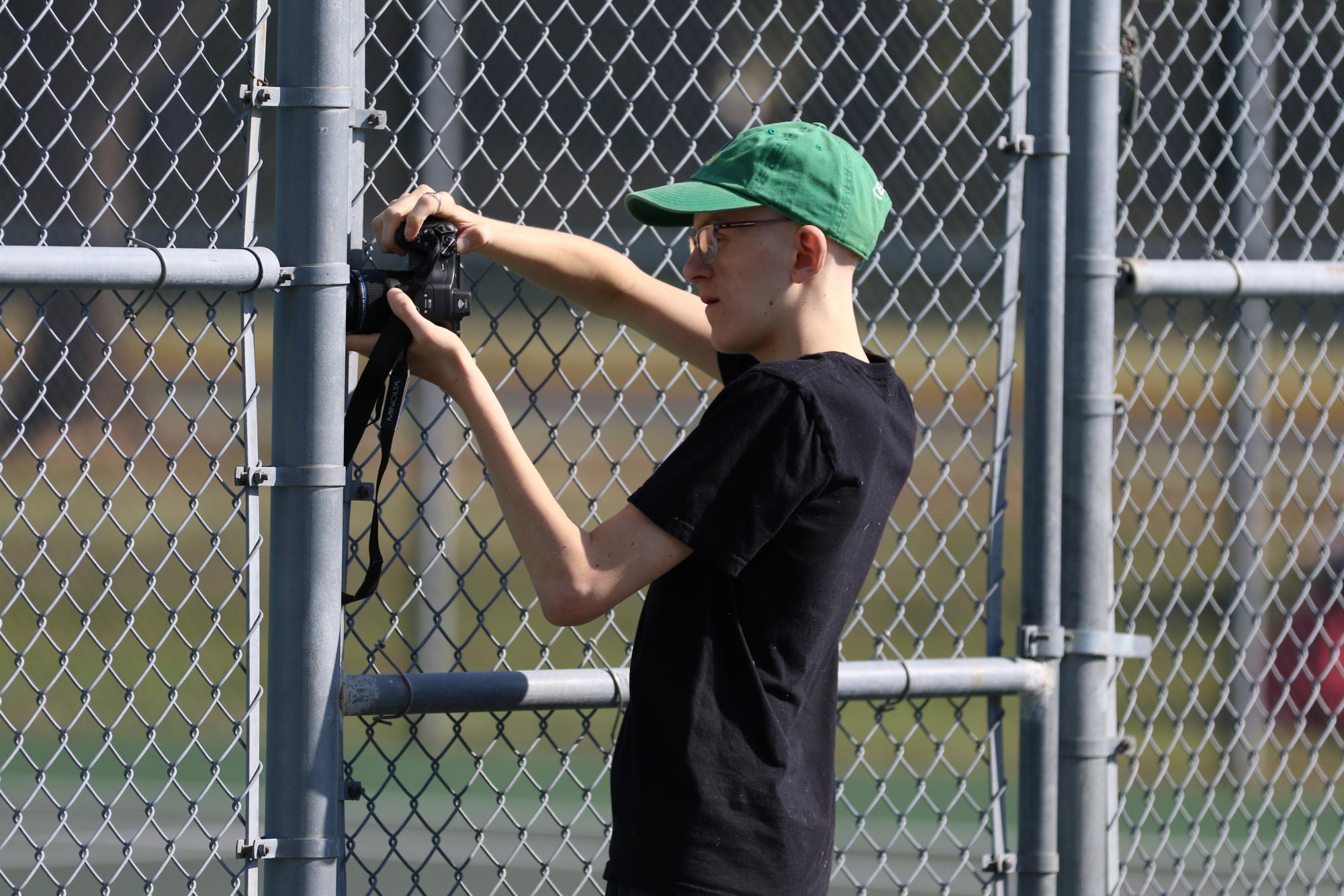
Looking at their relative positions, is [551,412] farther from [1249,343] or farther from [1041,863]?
[1041,863]

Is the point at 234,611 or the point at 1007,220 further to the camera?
the point at 234,611

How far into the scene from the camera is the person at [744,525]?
187cm

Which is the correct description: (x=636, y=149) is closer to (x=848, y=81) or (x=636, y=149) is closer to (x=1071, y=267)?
(x=848, y=81)

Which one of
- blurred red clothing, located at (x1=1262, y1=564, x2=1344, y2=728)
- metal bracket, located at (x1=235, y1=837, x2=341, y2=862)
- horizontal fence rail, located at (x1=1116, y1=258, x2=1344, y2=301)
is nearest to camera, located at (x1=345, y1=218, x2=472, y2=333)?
metal bracket, located at (x1=235, y1=837, x2=341, y2=862)

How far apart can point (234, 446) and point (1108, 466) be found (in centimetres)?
551

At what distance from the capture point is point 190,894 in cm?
225

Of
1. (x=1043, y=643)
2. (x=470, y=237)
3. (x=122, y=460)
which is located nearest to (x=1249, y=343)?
(x=1043, y=643)

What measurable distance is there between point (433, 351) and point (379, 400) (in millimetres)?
243

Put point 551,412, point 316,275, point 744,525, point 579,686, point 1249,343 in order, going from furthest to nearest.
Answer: point 551,412
point 1249,343
point 579,686
point 316,275
point 744,525

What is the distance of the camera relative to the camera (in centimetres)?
205

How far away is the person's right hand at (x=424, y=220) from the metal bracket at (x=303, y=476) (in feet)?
1.13

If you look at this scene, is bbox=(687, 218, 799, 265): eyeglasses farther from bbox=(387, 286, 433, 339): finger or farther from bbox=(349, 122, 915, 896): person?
bbox=(387, 286, 433, 339): finger

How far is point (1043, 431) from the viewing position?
2760mm

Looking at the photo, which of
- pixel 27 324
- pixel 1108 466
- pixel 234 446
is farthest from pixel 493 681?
pixel 234 446
